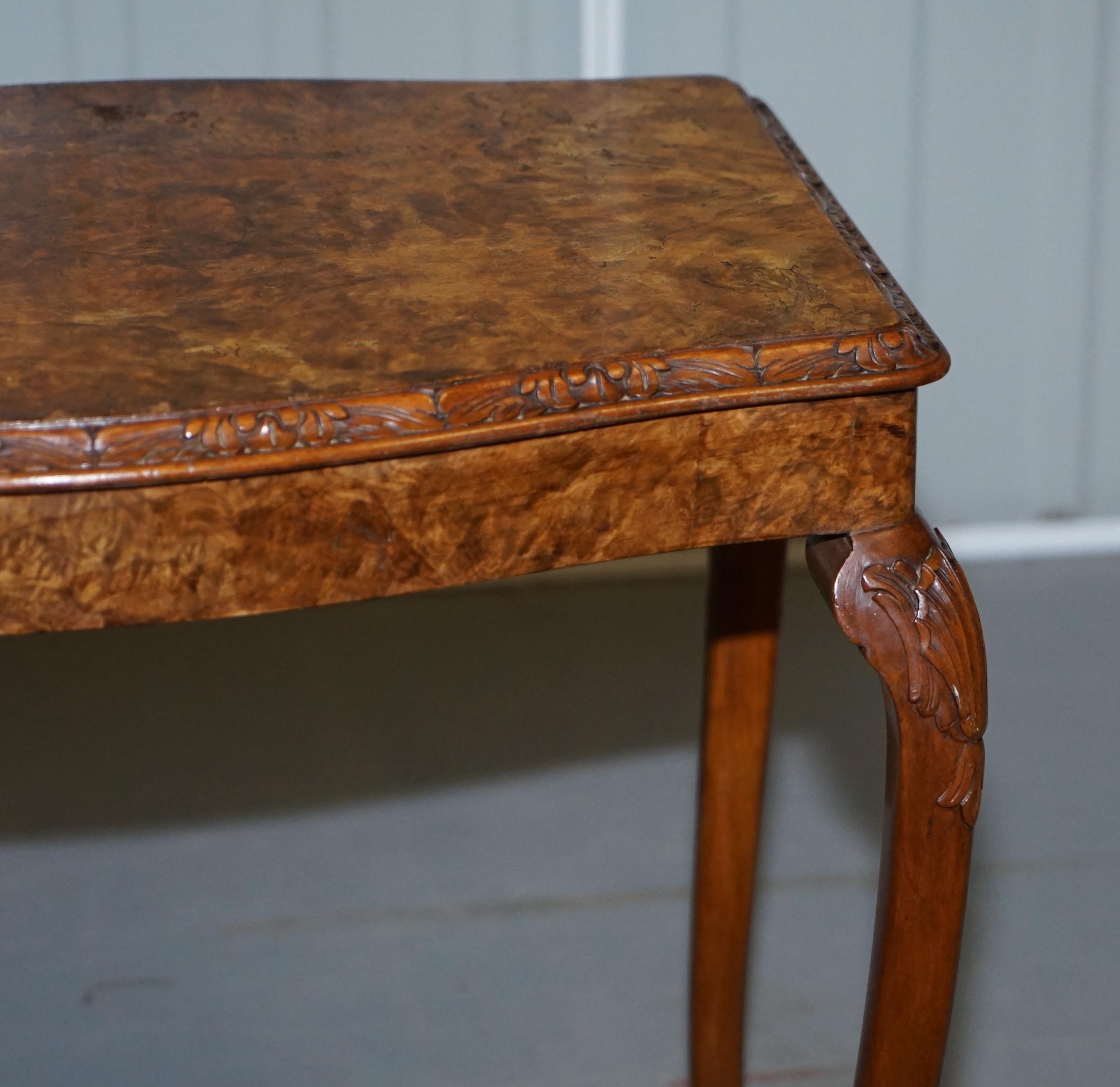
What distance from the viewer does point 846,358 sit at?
511mm

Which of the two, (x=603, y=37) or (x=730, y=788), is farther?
(x=603, y=37)

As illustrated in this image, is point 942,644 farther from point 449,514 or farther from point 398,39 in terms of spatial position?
point 398,39

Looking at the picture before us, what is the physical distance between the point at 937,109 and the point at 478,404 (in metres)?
1.27

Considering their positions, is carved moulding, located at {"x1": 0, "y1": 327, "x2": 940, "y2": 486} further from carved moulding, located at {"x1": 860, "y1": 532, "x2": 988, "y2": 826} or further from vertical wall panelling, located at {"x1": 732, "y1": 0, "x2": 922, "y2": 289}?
vertical wall panelling, located at {"x1": 732, "y1": 0, "x2": 922, "y2": 289}

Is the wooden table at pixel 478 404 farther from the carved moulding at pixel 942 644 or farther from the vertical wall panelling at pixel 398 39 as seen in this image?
the vertical wall panelling at pixel 398 39

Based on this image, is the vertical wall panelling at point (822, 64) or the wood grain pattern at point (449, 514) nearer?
the wood grain pattern at point (449, 514)

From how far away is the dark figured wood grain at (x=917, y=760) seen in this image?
0.54 meters

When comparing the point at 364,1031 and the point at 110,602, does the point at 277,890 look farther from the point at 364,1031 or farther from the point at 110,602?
the point at 110,602

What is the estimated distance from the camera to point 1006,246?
164 cm

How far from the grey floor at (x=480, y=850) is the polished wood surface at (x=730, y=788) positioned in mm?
70

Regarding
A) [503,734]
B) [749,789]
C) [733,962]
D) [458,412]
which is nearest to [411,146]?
[458,412]

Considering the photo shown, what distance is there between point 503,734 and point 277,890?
293 mm

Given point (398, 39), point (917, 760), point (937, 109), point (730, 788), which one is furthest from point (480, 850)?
point (937, 109)

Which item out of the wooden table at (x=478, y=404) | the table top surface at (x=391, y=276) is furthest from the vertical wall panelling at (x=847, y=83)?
the wooden table at (x=478, y=404)
